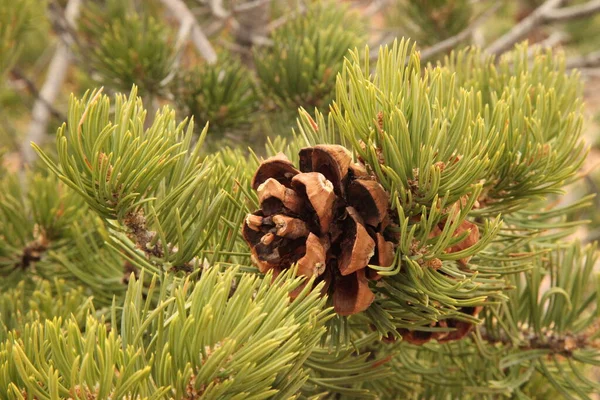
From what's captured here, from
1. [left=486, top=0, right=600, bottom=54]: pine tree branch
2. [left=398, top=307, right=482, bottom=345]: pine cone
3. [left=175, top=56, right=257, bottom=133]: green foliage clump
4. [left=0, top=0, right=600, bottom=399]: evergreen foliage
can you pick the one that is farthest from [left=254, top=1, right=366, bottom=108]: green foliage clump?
[left=486, top=0, right=600, bottom=54]: pine tree branch

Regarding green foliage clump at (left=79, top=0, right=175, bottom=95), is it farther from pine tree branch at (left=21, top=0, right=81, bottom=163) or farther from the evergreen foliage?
pine tree branch at (left=21, top=0, right=81, bottom=163)

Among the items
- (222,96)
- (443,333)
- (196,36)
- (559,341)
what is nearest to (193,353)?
(443,333)

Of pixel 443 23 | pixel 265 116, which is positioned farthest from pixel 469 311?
pixel 443 23

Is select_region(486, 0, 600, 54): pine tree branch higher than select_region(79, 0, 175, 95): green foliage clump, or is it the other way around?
select_region(486, 0, 600, 54): pine tree branch

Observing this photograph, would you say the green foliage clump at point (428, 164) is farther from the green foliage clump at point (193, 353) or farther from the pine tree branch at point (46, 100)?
the pine tree branch at point (46, 100)

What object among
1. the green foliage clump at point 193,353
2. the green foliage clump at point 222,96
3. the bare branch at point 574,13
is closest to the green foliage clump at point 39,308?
the green foliage clump at point 193,353
